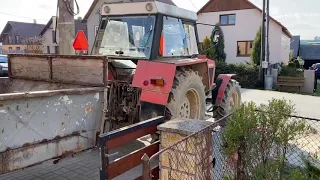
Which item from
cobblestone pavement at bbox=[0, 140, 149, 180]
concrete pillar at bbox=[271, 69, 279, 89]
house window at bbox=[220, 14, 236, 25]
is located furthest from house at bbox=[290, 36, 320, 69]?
cobblestone pavement at bbox=[0, 140, 149, 180]

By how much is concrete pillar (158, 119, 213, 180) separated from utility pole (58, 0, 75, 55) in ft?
13.3

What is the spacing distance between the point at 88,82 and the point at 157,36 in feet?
5.15

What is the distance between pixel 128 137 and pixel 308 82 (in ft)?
51.6

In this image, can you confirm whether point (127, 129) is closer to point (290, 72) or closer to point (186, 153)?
point (186, 153)

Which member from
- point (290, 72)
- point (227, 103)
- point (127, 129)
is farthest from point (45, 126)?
point (290, 72)

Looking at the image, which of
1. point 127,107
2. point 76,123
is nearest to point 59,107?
point 76,123

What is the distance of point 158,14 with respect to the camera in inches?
198

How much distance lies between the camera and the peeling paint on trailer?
276 centimetres

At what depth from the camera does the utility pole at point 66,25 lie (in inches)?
252

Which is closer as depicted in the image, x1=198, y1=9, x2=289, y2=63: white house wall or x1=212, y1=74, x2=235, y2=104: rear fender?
x1=212, y1=74, x2=235, y2=104: rear fender

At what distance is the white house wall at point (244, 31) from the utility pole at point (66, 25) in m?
18.8

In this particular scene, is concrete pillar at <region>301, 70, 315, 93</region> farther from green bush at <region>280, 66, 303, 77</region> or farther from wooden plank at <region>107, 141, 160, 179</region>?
wooden plank at <region>107, 141, 160, 179</region>

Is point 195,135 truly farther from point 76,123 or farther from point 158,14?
point 158,14

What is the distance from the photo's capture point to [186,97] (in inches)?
203
